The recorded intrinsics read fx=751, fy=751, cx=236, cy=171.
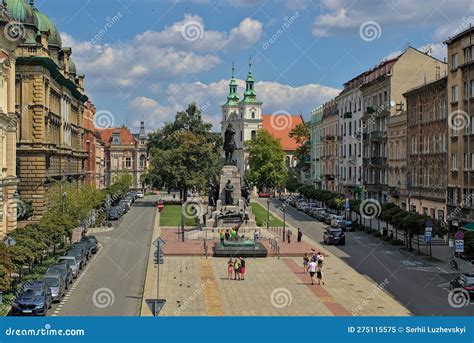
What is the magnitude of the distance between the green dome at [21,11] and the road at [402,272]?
32.4 m

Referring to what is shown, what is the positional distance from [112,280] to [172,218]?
42132 millimetres

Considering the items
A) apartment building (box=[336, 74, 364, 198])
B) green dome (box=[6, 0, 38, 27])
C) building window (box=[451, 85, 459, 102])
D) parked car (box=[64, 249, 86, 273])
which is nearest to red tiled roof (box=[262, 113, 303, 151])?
apartment building (box=[336, 74, 364, 198])

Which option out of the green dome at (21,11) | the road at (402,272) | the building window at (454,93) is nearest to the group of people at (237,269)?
the road at (402,272)

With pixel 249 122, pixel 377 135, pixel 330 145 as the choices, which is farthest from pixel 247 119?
pixel 377 135

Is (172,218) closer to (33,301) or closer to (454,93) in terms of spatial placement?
(454,93)

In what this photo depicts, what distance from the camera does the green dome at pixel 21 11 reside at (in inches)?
2692

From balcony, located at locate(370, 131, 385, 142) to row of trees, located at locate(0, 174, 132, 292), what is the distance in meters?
31.0

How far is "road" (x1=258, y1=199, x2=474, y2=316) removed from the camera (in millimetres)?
32188

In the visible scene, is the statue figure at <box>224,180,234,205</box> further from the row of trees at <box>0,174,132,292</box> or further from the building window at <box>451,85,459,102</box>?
the building window at <box>451,85,459,102</box>

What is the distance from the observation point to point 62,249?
51219 mm

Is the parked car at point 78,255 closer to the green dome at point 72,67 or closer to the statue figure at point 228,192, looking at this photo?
the statue figure at point 228,192

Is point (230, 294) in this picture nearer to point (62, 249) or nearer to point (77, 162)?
point (62, 249)

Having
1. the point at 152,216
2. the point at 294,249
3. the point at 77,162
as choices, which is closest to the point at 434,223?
the point at 294,249

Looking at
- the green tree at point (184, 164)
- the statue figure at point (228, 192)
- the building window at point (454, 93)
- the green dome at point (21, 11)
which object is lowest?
the statue figure at point (228, 192)
